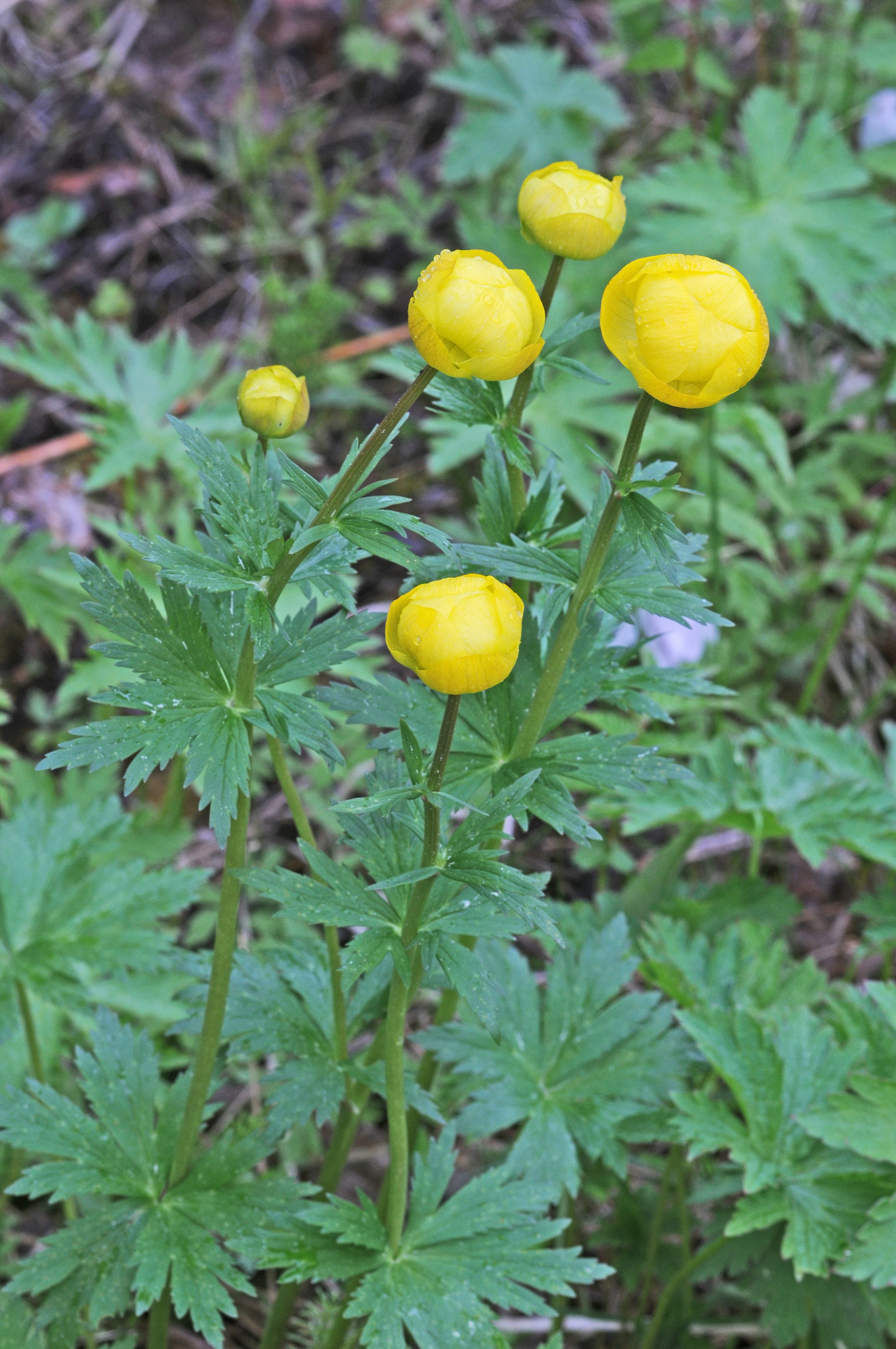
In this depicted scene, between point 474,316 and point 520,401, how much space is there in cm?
25

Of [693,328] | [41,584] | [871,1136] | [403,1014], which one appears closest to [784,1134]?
[871,1136]

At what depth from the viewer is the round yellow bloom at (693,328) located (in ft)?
2.85

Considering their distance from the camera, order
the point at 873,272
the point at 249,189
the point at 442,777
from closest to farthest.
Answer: the point at 442,777 < the point at 873,272 < the point at 249,189

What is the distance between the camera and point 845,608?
7.69ft

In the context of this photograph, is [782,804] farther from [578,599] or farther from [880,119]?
[880,119]

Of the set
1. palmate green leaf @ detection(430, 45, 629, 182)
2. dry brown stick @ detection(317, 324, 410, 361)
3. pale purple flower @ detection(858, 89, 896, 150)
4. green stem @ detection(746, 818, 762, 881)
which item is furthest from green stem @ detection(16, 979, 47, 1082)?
pale purple flower @ detection(858, 89, 896, 150)

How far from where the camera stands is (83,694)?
2361 mm

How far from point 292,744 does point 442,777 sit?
15 cm

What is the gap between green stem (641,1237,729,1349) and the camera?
1503mm

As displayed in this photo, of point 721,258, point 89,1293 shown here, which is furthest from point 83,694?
point 721,258

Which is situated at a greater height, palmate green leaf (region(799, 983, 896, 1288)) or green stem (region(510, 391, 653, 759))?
green stem (region(510, 391, 653, 759))

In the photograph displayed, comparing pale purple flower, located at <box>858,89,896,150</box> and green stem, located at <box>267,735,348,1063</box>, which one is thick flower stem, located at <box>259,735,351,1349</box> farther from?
pale purple flower, located at <box>858,89,896,150</box>

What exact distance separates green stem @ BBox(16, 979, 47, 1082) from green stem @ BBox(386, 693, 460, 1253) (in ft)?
1.83

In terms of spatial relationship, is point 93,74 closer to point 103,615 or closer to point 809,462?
point 809,462
